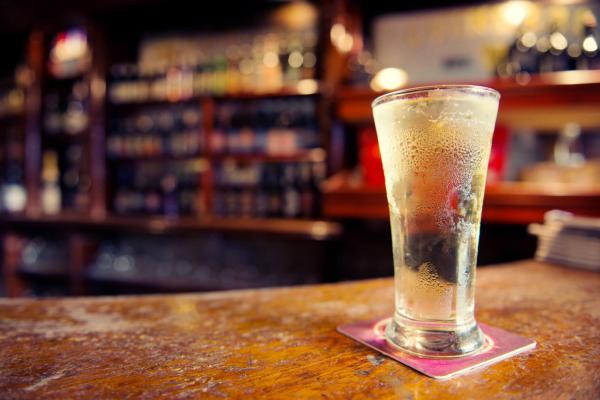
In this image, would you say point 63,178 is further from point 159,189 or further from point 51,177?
point 159,189

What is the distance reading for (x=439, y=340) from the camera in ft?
1.64

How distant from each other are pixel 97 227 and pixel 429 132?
10.6 ft

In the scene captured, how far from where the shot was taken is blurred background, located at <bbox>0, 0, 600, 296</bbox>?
2.38 metres

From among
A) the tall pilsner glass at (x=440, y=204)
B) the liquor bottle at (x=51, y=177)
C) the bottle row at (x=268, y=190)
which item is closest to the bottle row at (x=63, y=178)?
the liquor bottle at (x=51, y=177)

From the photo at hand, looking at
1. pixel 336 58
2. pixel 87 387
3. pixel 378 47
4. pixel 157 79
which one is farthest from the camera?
pixel 157 79

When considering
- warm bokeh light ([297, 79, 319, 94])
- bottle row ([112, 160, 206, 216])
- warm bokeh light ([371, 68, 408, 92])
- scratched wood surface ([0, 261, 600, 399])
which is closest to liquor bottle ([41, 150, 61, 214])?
bottle row ([112, 160, 206, 216])

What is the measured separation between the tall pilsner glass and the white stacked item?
2.44 feet

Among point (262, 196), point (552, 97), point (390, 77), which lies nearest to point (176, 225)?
point (262, 196)

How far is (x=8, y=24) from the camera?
3.68 meters

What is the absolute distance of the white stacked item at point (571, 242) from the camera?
1076 mm

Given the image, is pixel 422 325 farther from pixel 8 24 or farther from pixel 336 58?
pixel 8 24

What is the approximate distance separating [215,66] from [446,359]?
3152 mm

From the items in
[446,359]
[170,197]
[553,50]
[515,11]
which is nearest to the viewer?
[446,359]

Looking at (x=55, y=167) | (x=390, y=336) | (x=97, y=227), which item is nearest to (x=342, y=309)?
(x=390, y=336)
